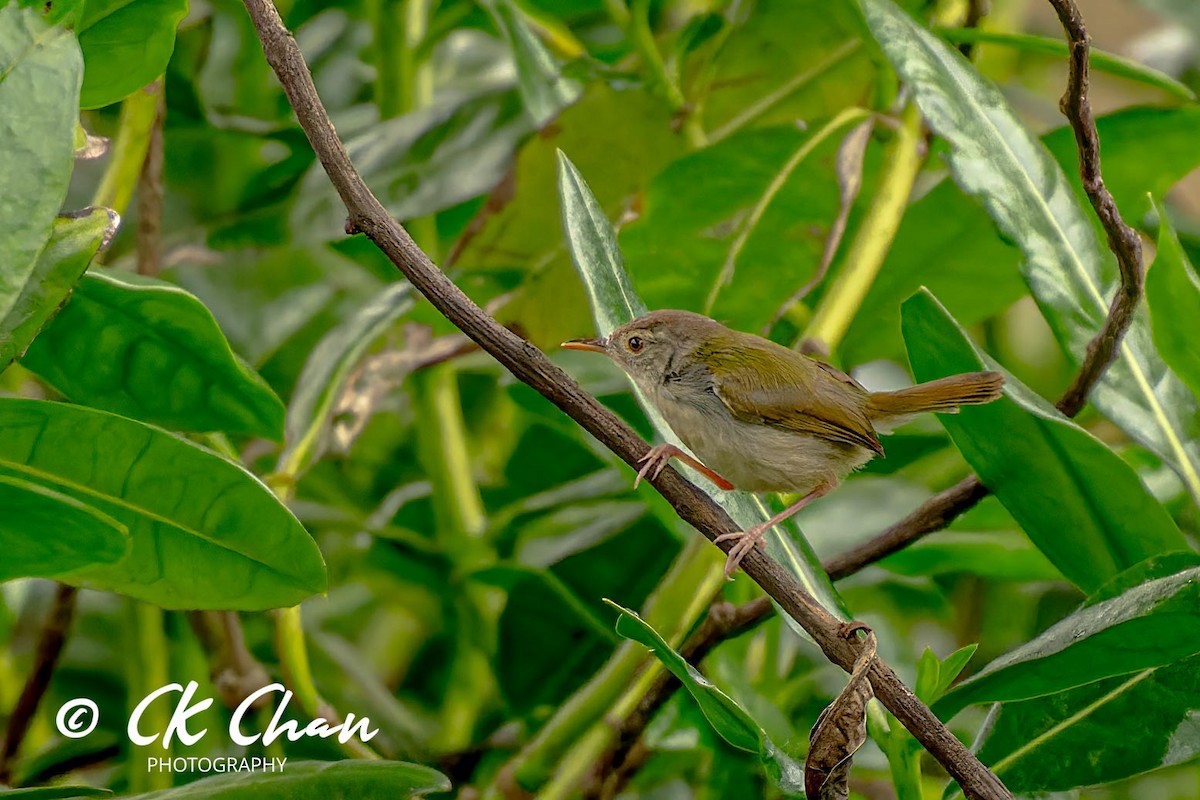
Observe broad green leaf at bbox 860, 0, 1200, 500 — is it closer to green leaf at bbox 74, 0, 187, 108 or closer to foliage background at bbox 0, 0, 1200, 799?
Result: foliage background at bbox 0, 0, 1200, 799

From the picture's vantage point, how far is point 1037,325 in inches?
109

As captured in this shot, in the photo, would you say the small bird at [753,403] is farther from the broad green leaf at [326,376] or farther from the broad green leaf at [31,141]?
the broad green leaf at [31,141]

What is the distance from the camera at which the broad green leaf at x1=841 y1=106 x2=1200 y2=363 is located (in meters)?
1.57

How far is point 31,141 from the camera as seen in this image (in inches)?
33.9

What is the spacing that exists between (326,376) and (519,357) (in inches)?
25.2

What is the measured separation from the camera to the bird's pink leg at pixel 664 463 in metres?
0.97

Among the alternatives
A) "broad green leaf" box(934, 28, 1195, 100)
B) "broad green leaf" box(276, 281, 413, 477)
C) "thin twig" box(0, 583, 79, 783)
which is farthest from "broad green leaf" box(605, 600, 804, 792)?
"broad green leaf" box(934, 28, 1195, 100)

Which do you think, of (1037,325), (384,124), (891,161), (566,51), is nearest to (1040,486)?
(891,161)

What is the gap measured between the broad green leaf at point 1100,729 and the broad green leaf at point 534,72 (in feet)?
2.97

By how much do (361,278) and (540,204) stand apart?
469 mm

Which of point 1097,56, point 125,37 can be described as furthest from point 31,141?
point 1097,56

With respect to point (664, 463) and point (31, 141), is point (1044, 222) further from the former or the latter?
point (31, 141)

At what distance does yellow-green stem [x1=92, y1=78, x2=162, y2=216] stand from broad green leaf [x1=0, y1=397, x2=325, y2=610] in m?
0.46

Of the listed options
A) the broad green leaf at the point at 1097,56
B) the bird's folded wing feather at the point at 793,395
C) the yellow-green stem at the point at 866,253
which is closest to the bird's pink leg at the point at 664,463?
the bird's folded wing feather at the point at 793,395
